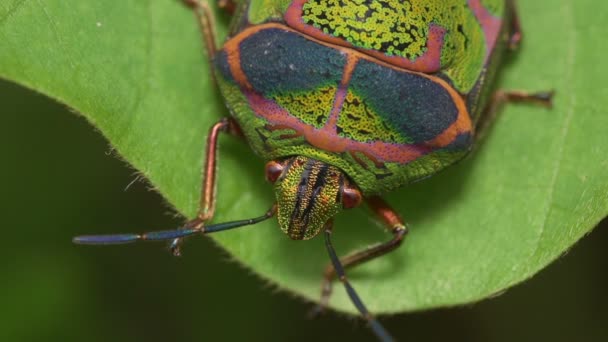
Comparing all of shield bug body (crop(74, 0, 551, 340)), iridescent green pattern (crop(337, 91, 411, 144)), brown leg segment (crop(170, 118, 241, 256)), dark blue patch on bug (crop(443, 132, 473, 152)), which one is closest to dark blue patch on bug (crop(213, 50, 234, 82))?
shield bug body (crop(74, 0, 551, 340))

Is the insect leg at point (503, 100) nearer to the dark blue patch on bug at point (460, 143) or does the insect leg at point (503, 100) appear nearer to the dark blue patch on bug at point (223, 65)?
the dark blue patch on bug at point (460, 143)

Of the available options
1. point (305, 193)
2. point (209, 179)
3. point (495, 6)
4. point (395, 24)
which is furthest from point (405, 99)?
point (209, 179)

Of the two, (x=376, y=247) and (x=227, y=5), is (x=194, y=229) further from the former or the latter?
(x=227, y=5)

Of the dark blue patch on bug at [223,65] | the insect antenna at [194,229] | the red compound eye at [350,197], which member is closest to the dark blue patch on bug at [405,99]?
the red compound eye at [350,197]

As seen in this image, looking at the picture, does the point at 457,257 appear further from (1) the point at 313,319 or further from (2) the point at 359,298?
(1) the point at 313,319

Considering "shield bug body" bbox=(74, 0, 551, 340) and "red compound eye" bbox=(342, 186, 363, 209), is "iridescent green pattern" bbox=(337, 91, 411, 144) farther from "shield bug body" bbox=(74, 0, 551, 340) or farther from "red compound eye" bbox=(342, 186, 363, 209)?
"red compound eye" bbox=(342, 186, 363, 209)
